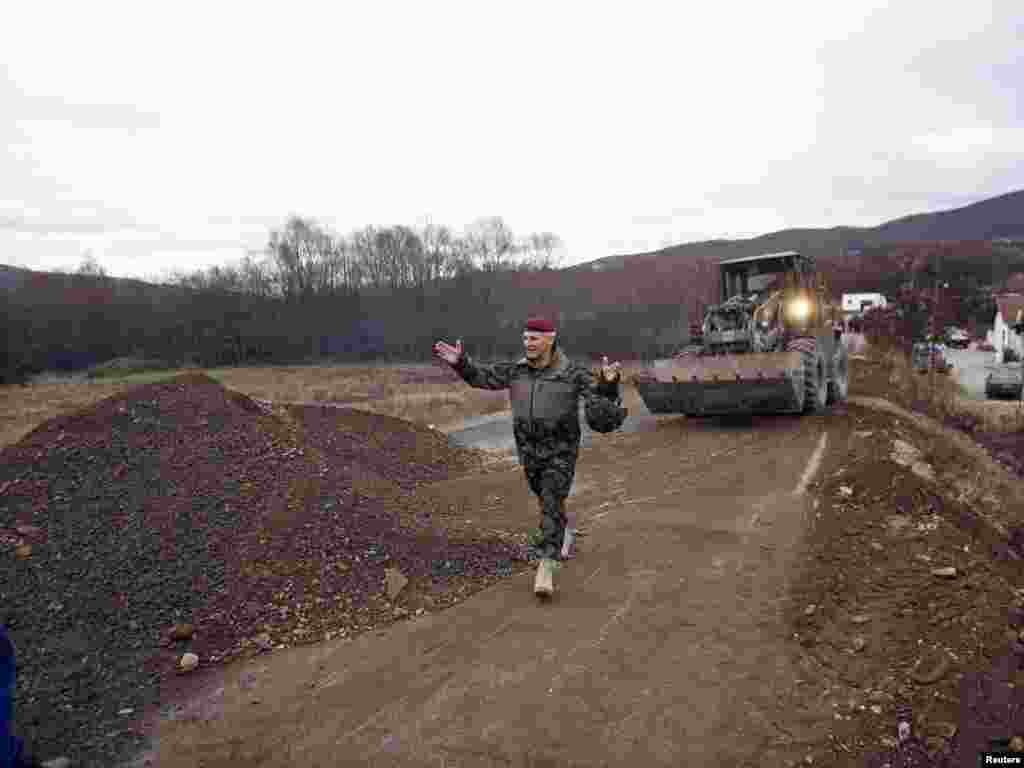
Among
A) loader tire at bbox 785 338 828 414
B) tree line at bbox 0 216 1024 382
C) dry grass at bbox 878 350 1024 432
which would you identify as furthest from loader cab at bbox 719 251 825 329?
tree line at bbox 0 216 1024 382

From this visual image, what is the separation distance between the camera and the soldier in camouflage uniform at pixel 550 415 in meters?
4.46

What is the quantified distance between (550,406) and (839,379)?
12.3 m

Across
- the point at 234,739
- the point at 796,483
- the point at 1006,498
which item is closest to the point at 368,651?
the point at 234,739

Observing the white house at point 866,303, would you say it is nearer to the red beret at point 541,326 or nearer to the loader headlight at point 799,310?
the loader headlight at point 799,310

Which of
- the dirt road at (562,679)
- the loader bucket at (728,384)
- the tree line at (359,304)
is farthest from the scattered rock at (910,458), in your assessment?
the tree line at (359,304)

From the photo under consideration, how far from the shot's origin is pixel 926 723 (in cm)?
300

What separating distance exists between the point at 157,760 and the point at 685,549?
149 inches

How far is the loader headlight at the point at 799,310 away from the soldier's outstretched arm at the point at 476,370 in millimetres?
9656

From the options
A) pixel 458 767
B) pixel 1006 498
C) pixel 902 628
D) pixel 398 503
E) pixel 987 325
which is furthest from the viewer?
pixel 987 325

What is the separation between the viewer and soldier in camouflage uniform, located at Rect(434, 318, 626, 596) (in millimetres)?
4457

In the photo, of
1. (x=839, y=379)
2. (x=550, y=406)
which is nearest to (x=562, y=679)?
(x=550, y=406)

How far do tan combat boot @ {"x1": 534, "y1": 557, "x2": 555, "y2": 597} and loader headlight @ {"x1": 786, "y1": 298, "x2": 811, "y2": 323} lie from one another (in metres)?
9.92

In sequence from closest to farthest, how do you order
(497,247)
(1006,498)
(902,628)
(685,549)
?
(902,628), (685,549), (1006,498), (497,247)

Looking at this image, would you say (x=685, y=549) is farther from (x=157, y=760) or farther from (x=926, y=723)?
(x=157, y=760)
